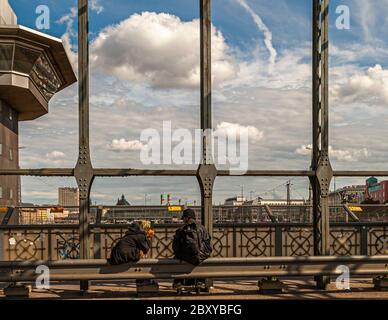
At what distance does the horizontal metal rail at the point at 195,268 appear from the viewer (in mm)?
7371

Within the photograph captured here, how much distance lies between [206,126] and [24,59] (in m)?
14.6

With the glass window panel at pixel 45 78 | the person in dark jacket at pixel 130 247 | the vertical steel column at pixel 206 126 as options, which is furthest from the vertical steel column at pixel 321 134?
the glass window panel at pixel 45 78

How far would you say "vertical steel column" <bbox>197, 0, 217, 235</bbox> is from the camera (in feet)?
27.3

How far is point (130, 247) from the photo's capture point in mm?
7539

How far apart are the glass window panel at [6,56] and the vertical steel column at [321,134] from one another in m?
14.6

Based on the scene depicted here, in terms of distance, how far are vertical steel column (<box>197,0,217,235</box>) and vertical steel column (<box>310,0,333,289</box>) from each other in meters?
2.12

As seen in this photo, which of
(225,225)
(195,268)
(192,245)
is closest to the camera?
(192,245)

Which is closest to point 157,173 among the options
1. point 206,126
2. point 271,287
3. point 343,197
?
point 206,126

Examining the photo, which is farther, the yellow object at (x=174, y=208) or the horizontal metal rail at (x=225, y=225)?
the yellow object at (x=174, y=208)

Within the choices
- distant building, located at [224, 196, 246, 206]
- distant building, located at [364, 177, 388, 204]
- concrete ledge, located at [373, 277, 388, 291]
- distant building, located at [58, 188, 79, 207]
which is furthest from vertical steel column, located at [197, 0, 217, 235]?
distant building, located at [364, 177, 388, 204]

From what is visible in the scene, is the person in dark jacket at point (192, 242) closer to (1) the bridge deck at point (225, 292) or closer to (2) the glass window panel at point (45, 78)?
(1) the bridge deck at point (225, 292)

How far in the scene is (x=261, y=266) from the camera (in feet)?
25.2

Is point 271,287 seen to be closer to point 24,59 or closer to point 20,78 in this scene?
point 24,59

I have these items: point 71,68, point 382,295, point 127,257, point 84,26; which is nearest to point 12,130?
point 71,68
